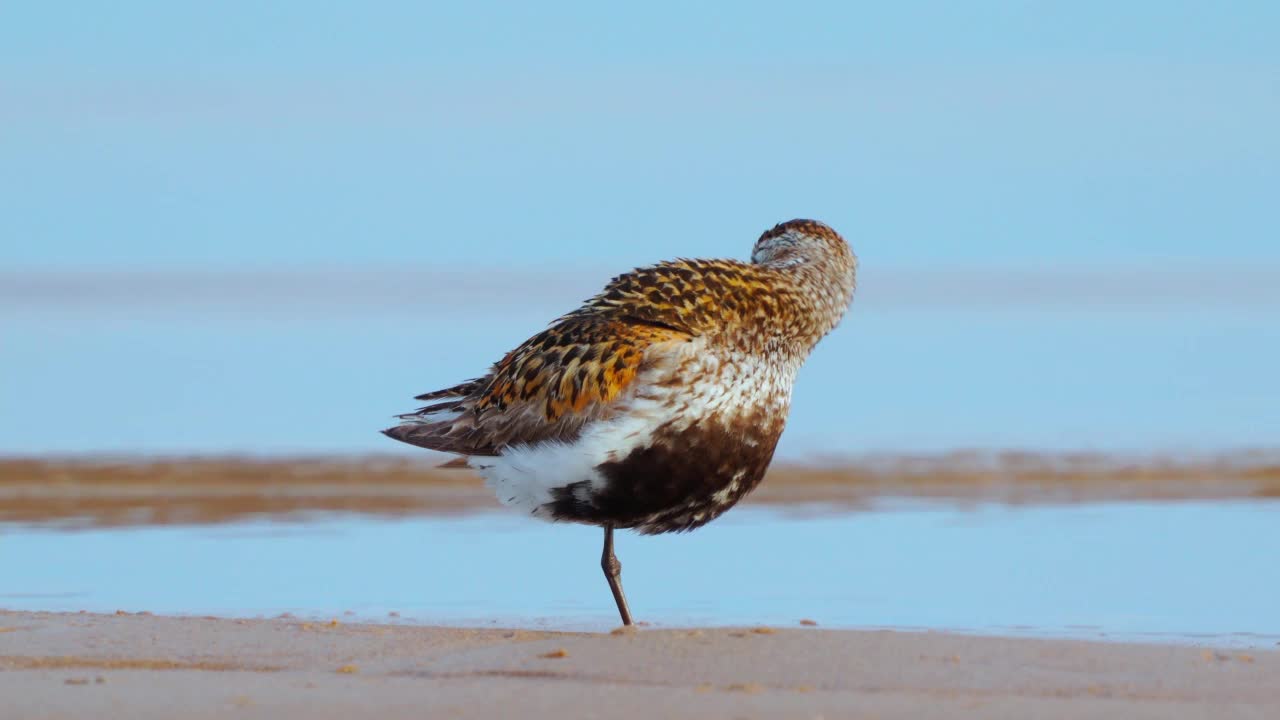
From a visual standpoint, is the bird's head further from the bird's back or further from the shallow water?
the shallow water

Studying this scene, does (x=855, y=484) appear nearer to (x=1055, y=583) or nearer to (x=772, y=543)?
(x=772, y=543)

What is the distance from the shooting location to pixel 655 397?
22.4 ft

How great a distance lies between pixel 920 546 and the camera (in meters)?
11.2

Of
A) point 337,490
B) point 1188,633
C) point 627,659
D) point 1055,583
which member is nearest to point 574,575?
point 1055,583

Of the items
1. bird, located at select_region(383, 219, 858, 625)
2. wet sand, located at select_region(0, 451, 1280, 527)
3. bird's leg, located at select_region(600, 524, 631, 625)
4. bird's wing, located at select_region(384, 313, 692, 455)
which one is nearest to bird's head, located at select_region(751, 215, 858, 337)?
bird, located at select_region(383, 219, 858, 625)

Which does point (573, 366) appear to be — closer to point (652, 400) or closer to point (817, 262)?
point (652, 400)

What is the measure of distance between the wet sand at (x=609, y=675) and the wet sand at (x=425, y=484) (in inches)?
271

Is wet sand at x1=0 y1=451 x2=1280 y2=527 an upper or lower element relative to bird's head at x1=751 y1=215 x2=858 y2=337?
lower

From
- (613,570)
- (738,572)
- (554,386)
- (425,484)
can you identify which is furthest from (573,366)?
(425,484)

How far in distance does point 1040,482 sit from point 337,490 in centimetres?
595

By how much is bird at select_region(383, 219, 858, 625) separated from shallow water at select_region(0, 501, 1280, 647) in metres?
0.99

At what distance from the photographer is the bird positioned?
22.5 ft

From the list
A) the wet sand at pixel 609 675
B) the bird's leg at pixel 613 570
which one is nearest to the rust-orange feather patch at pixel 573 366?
the bird's leg at pixel 613 570

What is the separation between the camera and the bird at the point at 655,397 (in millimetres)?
6863
